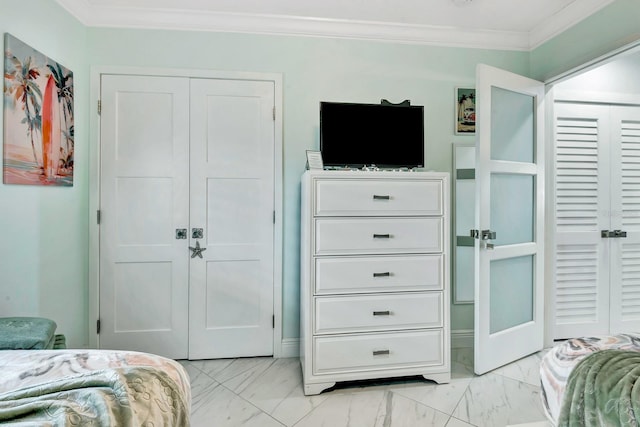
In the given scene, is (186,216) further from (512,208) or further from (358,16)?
(512,208)

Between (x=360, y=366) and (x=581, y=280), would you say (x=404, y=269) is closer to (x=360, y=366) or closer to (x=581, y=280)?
(x=360, y=366)

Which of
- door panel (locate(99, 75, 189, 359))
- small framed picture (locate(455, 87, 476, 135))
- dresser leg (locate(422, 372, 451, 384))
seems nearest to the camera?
dresser leg (locate(422, 372, 451, 384))

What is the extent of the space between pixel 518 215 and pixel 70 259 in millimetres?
3107

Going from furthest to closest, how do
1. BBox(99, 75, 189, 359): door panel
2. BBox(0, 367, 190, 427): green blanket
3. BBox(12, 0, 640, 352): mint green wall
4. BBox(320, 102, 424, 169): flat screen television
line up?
1. BBox(99, 75, 189, 359): door panel
2. BBox(320, 102, 424, 169): flat screen television
3. BBox(12, 0, 640, 352): mint green wall
4. BBox(0, 367, 190, 427): green blanket

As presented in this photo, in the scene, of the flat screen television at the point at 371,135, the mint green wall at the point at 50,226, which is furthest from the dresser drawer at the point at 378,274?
the mint green wall at the point at 50,226

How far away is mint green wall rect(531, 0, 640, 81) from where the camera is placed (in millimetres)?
1946

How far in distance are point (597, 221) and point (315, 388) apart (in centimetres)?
262

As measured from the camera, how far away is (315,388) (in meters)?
1.98

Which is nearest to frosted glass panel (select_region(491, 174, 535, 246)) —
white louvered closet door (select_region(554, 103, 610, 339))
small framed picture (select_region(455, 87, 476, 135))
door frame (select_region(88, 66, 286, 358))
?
white louvered closet door (select_region(554, 103, 610, 339))

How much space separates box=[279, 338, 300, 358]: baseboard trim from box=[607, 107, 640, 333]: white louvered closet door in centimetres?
260

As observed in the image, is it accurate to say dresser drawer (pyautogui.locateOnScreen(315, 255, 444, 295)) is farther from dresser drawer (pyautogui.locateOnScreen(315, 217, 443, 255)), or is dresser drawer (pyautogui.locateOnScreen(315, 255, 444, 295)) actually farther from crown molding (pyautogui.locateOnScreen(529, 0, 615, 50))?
crown molding (pyautogui.locateOnScreen(529, 0, 615, 50))

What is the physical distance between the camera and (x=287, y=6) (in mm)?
2252

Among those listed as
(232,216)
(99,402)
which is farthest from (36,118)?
(99,402)

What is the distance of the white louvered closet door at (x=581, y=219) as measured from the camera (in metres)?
2.66
